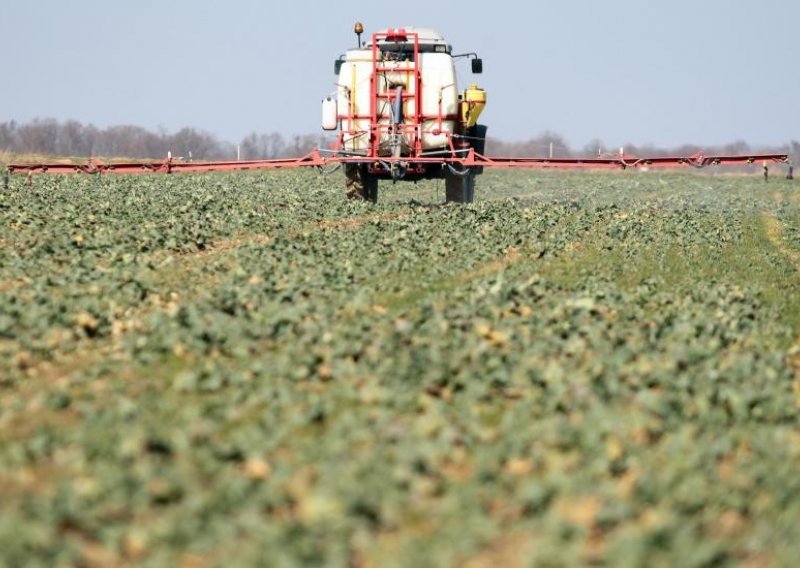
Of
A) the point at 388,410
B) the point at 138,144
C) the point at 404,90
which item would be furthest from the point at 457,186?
the point at 138,144

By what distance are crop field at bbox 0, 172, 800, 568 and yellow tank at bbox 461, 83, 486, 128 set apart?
7842 mm

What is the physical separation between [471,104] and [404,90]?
1.29 meters

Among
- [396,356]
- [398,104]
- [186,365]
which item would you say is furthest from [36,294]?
[398,104]

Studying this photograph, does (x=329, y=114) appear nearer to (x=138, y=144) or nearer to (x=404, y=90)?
(x=404, y=90)

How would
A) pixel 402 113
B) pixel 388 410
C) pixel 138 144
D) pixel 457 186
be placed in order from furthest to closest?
pixel 138 144
pixel 457 186
pixel 402 113
pixel 388 410

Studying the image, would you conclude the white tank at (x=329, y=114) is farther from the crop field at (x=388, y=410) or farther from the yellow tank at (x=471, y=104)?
the crop field at (x=388, y=410)

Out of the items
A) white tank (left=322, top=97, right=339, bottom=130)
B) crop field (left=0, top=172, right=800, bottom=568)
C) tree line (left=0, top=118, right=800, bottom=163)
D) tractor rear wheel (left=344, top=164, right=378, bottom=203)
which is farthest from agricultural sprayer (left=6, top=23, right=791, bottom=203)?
tree line (left=0, top=118, right=800, bottom=163)

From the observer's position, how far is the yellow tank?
2461cm

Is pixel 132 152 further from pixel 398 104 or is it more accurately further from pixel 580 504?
pixel 580 504

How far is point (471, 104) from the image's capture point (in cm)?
2461

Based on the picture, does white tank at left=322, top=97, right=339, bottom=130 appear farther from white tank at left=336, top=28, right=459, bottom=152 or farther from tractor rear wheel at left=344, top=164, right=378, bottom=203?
tractor rear wheel at left=344, top=164, right=378, bottom=203

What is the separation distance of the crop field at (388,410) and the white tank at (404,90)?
742cm

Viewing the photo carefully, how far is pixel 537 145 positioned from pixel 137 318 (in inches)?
4557

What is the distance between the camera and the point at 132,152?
122 metres
